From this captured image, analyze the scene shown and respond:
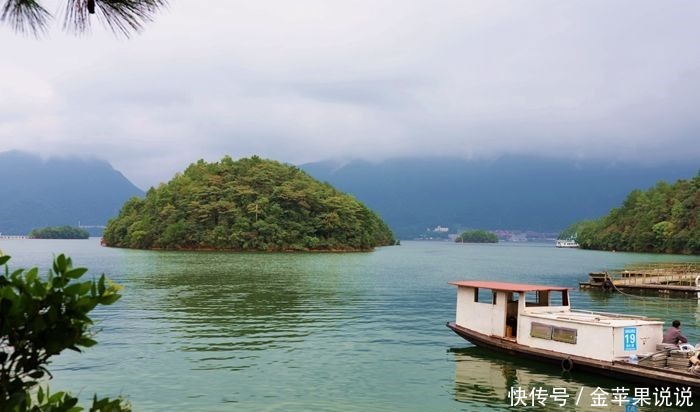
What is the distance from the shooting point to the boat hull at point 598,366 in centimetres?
1936

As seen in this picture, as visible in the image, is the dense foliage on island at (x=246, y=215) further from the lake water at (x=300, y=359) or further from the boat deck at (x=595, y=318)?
the boat deck at (x=595, y=318)

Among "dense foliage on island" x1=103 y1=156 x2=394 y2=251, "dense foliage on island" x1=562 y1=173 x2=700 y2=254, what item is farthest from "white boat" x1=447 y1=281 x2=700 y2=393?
"dense foliage on island" x1=562 y1=173 x2=700 y2=254

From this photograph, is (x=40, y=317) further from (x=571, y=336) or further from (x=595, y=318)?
(x=595, y=318)

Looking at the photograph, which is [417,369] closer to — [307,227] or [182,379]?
[182,379]

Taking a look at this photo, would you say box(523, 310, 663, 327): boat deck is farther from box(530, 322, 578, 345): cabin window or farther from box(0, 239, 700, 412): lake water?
box(0, 239, 700, 412): lake water

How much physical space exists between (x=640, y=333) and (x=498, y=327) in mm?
6110

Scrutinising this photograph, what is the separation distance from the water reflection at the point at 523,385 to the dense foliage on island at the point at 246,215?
121 metres

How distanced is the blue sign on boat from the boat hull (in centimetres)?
101

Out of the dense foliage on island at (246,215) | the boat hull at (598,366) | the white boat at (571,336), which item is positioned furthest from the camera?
the dense foliage on island at (246,215)

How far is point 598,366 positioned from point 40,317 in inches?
818

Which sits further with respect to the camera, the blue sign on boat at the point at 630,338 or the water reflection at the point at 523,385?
the blue sign on boat at the point at 630,338

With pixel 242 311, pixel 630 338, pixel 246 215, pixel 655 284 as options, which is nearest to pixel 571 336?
pixel 630 338

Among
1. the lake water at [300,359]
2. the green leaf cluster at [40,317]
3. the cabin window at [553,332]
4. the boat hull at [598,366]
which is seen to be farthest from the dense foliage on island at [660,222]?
the green leaf cluster at [40,317]

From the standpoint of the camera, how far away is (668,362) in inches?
808
